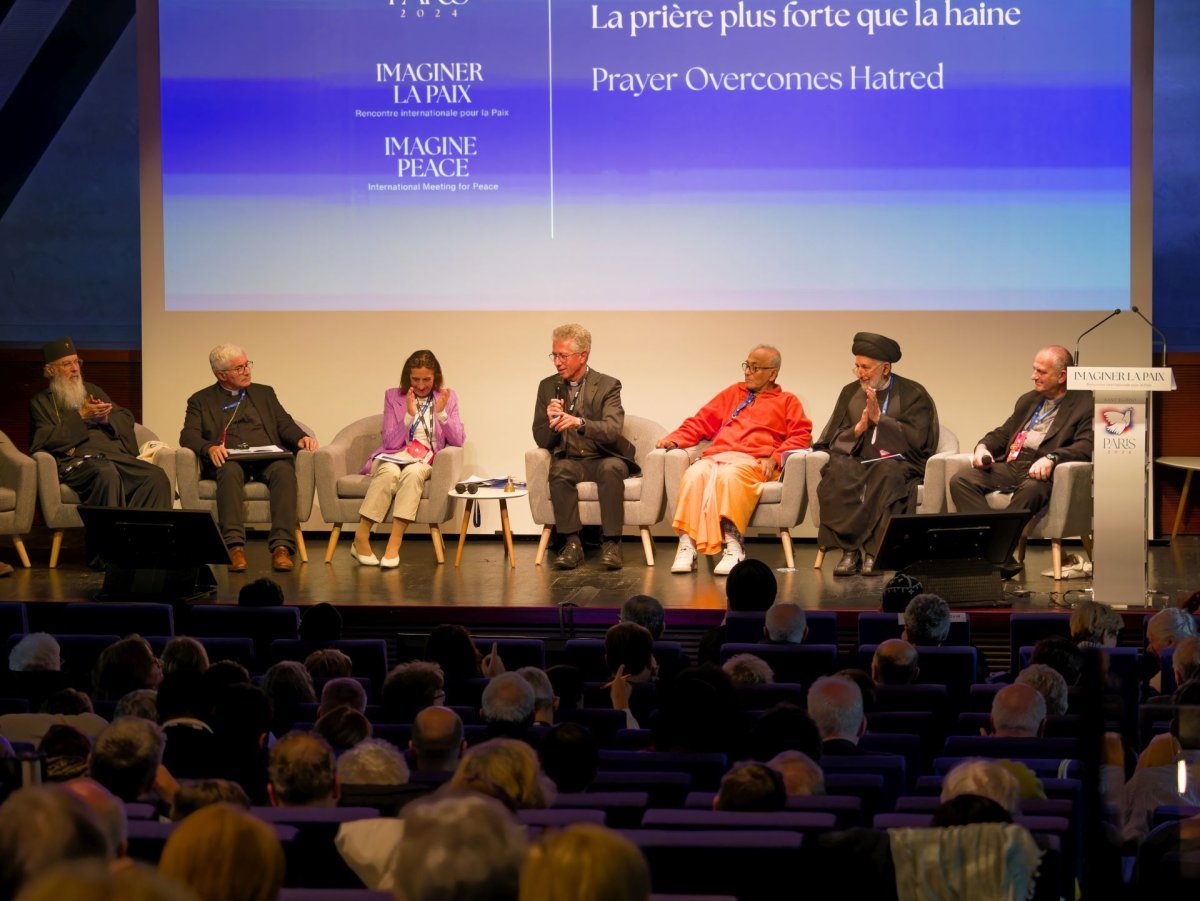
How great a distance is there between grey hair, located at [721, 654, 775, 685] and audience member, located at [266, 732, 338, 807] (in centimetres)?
159

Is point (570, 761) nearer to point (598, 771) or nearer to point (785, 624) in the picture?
point (598, 771)

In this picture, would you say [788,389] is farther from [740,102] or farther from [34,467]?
[34,467]

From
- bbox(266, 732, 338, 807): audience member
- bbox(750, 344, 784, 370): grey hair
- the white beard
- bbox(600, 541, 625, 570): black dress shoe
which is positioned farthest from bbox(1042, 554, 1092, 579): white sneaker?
bbox(266, 732, 338, 807): audience member

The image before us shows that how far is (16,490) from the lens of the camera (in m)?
7.78

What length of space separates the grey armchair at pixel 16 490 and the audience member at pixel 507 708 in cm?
467

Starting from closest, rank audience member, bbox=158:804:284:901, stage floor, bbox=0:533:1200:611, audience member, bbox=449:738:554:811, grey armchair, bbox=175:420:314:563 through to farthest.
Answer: audience member, bbox=158:804:284:901 → audience member, bbox=449:738:554:811 → stage floor, bbox=0:533:1200:611 → grey armchair, bbox=175:420:314:563

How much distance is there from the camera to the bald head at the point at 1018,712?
3.89 metres

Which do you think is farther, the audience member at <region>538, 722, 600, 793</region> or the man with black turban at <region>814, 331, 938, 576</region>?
the man with black turban at <region>814, 331, 938, 576</region>

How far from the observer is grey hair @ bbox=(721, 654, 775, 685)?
14.7 ft

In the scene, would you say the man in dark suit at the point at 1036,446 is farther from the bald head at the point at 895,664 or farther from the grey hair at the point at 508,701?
the grey hair at the point at 508,701

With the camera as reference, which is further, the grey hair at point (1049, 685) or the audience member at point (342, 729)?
the grey hair at point (1049, 685)

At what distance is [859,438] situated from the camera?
7.66 metres

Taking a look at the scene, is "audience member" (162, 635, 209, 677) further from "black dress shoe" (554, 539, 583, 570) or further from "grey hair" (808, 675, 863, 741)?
"black dress shoe" (554, 539, 583, 570)

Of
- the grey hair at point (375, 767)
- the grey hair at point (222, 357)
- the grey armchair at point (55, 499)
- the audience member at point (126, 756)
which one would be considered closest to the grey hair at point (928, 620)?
the grey hair at point (375, 767)
